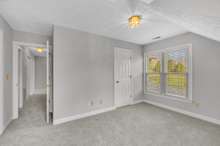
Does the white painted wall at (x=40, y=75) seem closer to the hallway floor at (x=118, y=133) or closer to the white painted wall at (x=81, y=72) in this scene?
the hallway floor at (x=118, y=133)

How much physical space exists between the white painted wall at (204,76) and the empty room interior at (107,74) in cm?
2

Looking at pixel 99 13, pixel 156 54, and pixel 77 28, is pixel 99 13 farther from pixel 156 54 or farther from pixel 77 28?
pixel 156 54

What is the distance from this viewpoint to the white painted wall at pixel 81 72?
2.67m

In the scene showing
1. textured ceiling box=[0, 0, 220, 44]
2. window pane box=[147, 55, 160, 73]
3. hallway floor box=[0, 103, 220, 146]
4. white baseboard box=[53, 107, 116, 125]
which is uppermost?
textured ceiling box=[0, 0, 220, 44]

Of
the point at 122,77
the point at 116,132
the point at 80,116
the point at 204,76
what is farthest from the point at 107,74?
the point at 204,76

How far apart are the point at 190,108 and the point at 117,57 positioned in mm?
2819

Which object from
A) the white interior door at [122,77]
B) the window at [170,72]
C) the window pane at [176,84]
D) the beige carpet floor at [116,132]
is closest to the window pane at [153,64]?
the window at [170,72]

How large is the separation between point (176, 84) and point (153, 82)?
0.89 m

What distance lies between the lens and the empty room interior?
1.94 metres

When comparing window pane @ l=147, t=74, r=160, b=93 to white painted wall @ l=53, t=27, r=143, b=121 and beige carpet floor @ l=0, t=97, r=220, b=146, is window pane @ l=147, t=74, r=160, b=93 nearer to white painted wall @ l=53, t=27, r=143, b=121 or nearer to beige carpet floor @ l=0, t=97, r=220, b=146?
beige carpet floor @ l=0, t=97, r=220, b=146

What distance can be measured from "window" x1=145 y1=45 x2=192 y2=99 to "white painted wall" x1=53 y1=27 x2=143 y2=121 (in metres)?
1.74

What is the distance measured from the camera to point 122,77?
13.0ft

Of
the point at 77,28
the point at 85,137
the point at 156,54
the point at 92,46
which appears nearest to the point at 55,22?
the point at 77,28

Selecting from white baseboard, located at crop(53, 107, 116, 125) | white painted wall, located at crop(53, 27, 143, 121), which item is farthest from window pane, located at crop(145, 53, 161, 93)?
white baseboard, located at crop(53, 107, 116, 125)
